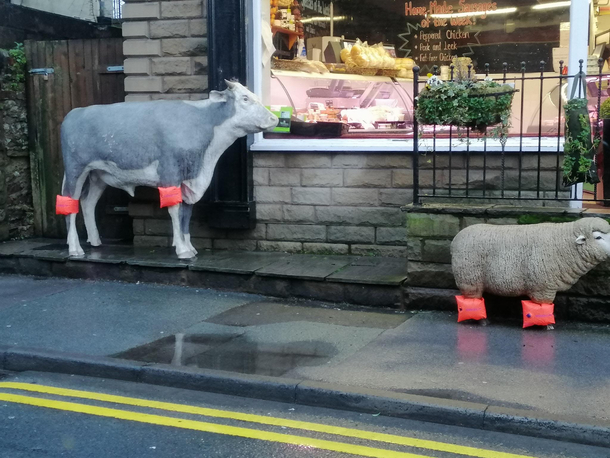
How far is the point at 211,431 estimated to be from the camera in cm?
465

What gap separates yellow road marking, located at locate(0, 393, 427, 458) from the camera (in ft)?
14.2

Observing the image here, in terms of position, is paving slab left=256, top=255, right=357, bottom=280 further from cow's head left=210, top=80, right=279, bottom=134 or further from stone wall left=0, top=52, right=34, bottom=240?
stone wall left=0, top=52, right=34, bottom=240

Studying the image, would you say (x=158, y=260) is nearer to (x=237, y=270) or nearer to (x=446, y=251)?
(x=237, y=270)

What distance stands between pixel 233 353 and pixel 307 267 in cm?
207

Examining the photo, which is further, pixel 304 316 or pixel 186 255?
pixel 186 255

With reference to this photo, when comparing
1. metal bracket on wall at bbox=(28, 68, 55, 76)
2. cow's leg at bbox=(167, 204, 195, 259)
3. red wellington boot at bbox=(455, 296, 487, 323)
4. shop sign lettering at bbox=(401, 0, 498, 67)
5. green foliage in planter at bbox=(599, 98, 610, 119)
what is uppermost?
shop sign lettering at bbox=(401, 0, 498, 67)

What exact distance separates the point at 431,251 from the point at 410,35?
3222mm

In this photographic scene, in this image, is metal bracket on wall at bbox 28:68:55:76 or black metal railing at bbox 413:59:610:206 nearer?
black metal railing at bbox 413:59:610:206

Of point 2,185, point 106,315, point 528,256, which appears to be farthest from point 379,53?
point 2,185

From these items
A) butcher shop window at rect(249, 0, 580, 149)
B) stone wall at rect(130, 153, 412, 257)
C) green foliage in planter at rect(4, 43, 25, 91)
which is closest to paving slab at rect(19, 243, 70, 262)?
stone wall at rect(130, 153, 412, 257)

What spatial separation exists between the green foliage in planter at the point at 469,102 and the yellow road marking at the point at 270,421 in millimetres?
3148

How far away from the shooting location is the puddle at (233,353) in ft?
18.3

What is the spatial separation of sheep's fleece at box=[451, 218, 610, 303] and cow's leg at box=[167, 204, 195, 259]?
3137 mm

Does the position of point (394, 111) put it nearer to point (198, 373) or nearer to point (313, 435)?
point (198, 373)
